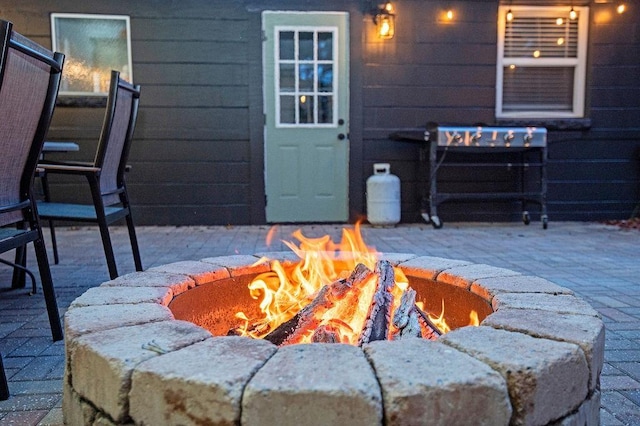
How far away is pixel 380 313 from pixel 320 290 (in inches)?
8.9

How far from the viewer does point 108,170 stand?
98.0 inches

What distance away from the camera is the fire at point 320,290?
1375 mm

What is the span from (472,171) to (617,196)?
64.8 inches

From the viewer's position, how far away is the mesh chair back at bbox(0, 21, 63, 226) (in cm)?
152

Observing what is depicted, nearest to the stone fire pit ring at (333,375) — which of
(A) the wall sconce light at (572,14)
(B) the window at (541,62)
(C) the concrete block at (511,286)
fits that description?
(C) the concrete block at (511,286)

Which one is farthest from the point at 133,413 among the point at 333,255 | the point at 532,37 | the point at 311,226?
the point at 532,37

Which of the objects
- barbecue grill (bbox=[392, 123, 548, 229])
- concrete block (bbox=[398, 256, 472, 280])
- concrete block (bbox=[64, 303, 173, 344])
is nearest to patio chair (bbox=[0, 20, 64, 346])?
concrete block (bbox=[64, 303, 173, 344])

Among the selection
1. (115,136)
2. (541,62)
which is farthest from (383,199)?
(115,136)

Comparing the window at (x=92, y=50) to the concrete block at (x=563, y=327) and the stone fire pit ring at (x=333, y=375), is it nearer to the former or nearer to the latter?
the stone fire pit ring at (x=333, y=375)

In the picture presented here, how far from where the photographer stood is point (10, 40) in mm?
1454

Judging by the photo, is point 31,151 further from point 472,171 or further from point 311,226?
point 472,171

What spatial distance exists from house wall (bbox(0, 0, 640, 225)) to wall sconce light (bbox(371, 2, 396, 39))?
0.26 feet

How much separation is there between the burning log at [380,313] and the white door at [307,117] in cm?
366

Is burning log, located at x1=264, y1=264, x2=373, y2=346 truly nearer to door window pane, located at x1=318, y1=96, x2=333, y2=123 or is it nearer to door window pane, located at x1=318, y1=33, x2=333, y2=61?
door window pane, located at x1=318, y1=96, x2=333, y2=123
